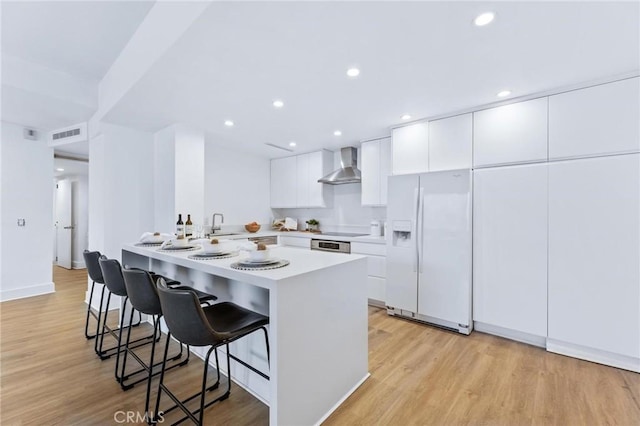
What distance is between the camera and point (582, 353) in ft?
7.61

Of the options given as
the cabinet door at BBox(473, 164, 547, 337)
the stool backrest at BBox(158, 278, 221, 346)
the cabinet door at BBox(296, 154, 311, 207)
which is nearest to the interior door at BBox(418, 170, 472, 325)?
the cabinet door at BBox(473, 164, 547, 337)

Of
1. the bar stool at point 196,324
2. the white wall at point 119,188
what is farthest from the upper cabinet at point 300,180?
the bar stool at point 196,324

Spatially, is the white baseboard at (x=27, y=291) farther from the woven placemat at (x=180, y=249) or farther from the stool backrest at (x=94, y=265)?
the woven placemat at (x=180, y=249)

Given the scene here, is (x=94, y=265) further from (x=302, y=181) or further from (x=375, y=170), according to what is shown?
(x=375, y=170)

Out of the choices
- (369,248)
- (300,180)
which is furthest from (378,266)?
(300,180)

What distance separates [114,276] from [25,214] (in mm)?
3267

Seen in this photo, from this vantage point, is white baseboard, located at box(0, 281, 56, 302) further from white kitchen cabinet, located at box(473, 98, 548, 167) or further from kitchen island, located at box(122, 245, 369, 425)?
white kitchen cabinet, located at box(473, 98, 548, 167)

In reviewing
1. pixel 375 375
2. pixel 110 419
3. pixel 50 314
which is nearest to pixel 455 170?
pixel 375 375

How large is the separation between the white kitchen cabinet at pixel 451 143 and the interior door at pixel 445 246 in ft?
0.58

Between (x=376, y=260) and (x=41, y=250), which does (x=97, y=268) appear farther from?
(x=376, y=260)

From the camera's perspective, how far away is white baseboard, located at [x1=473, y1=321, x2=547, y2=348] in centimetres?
254

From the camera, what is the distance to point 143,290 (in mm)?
1737

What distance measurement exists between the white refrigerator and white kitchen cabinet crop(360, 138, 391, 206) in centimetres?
58

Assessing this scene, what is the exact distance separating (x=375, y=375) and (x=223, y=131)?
11.0 feet
